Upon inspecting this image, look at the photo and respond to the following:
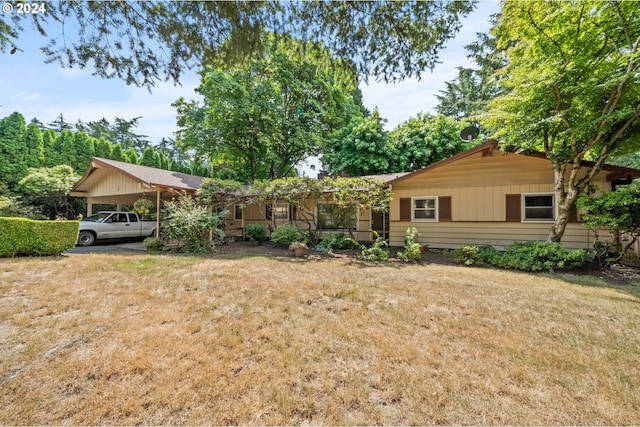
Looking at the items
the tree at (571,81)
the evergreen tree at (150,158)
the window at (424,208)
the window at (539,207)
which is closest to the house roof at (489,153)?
the tree at (571,81)

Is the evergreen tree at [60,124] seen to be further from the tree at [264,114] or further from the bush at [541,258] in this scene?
the bush at [541,258]

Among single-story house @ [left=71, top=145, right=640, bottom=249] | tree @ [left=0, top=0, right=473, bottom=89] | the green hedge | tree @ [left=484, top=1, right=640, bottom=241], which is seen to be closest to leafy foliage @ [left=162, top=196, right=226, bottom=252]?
single-story house @ [left=71, top=145, right=640, bottom=249]

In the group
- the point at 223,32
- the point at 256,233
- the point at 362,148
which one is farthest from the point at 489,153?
the point at 256,233

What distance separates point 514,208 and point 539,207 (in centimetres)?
70

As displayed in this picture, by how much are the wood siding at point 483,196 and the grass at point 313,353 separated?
12.5 ft

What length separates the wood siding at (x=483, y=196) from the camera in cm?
847

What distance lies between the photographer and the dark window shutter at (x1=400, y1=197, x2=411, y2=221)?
10.4 metres

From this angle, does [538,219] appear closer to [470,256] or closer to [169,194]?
[470,256]

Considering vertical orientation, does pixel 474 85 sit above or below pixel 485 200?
above

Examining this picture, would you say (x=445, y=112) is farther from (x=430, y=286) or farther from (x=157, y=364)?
(x=157, y=364)

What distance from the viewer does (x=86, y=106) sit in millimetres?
4805

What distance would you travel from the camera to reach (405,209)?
10.4 m

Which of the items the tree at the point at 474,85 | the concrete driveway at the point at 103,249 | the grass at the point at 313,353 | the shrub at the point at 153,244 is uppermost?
the tree at the point at 474,85

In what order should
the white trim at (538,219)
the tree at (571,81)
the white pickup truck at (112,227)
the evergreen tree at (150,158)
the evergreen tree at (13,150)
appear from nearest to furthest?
the tree at (571,81) → the white trim at (538,219) → the white pickup truck at (112,227) → the evergreen tree at (13,150) → the evergreen tree at (150,158)
